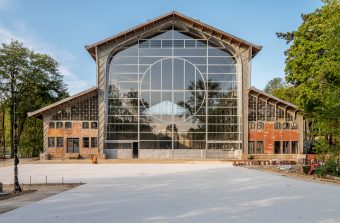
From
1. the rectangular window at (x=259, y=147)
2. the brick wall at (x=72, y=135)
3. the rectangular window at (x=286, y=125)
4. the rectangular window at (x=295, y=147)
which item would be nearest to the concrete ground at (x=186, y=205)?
the brick wall at (x=72, y=135)

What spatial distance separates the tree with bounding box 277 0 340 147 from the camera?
24.9 metres

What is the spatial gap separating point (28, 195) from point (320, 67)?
25.2 m

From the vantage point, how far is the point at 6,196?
1661 centimetres

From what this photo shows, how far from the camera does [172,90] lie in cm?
4731

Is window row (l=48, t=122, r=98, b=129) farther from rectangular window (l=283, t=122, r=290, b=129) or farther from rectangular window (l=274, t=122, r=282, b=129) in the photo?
rectangular window (l=283, t=122, r=290, b=129)

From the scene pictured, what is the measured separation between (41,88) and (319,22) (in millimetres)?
46094

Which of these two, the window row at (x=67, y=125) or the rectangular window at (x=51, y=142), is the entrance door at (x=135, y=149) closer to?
the window row at (x=67, y=125)

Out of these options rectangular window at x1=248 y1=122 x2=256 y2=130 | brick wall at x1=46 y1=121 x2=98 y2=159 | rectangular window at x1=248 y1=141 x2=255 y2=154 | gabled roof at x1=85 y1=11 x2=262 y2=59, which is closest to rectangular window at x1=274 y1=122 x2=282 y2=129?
rectangular window at x1=248 y1=122 x2=256 y2=130

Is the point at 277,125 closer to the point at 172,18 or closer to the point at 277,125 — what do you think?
the point at 277,125

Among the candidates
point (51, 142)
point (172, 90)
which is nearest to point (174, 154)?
point (172, 90)

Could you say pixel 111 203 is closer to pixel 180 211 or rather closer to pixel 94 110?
pixel 180 211

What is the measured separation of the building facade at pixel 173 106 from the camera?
46.5m

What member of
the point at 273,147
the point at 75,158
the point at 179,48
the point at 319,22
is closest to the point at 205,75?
the point at 179,48

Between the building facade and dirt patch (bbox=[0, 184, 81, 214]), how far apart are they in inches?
993
